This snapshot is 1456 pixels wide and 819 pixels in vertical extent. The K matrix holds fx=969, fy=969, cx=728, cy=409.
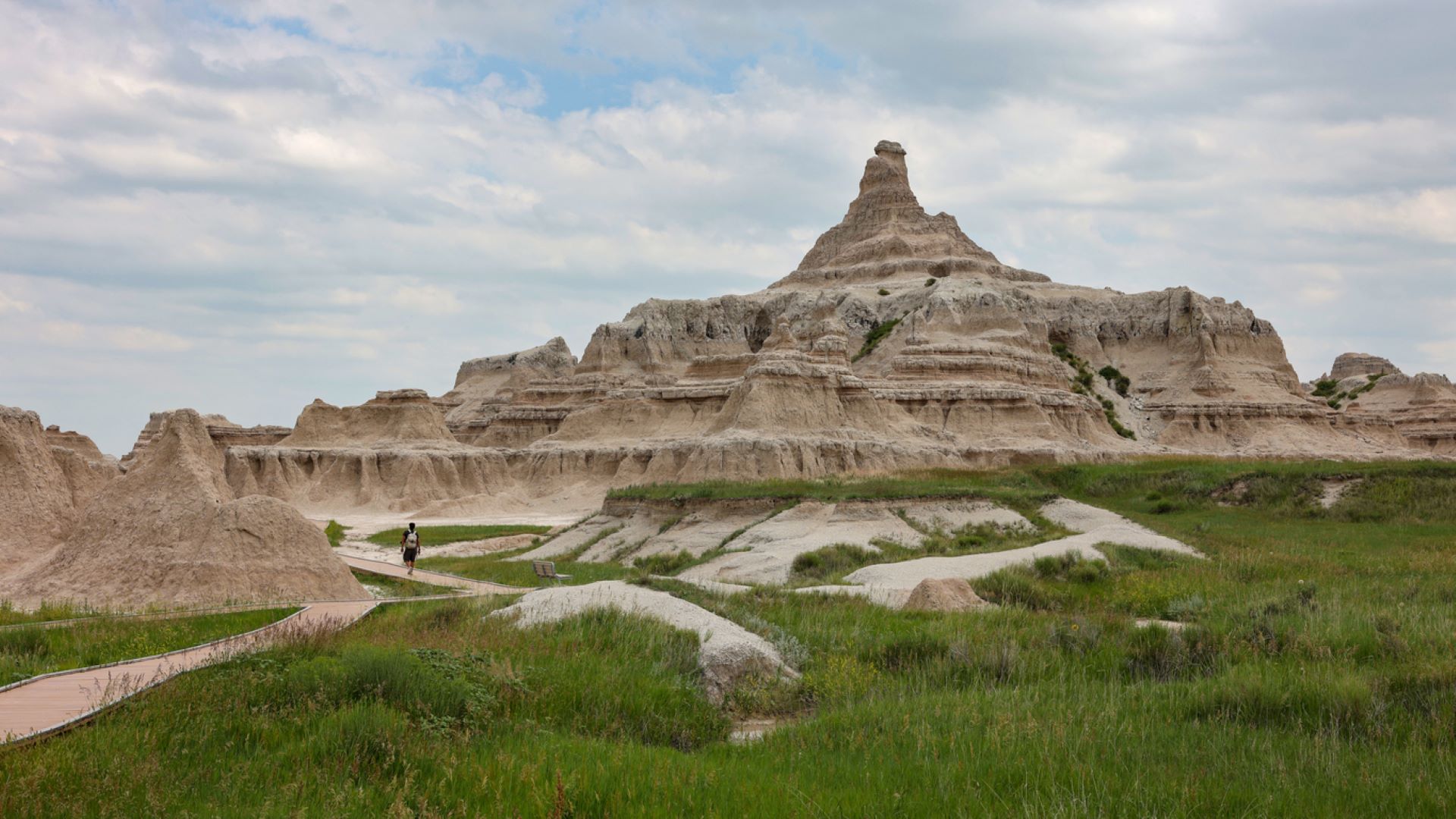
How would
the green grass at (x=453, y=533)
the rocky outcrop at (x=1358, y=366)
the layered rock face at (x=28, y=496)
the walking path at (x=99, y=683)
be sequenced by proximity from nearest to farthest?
the walking path at (x=99, y=683) → the layered rock face at (x=28, y=496) → the green grass at (x=453, y=533) → the rocky outcrop at (x=1358, y=366)

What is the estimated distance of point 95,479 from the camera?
77.7ft

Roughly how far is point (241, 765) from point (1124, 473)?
42158 mm

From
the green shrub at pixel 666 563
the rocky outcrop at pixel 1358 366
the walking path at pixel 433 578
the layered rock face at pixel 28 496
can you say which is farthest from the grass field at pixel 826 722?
the rocky outcrop at pixel 1358 366

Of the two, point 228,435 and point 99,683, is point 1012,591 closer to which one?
point 99,683

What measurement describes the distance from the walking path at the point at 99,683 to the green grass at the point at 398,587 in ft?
20.8

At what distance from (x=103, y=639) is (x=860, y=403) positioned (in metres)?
55.3

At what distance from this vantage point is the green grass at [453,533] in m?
45.2

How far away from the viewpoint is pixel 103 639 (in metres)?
11.3

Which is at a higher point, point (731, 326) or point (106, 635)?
point (731, 326)

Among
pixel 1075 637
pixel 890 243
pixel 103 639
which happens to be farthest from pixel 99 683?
pixel 890 243

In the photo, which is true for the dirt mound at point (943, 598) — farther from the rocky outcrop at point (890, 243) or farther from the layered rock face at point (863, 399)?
the rocky outcrop at point (890, 243)

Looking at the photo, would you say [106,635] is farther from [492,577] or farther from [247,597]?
[492,577]

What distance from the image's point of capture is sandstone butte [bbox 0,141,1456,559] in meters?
62.5

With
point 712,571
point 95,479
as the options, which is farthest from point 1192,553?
point 95,479
